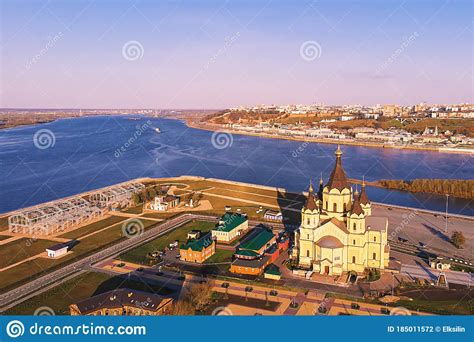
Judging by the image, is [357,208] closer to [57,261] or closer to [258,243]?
[258,243]

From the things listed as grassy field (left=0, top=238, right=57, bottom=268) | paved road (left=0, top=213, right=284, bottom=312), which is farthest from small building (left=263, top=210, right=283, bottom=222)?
grassy field (left=0, top=238, right=57, bottom=268)

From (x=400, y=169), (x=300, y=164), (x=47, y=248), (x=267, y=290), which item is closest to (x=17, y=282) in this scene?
(x=47, y=248)

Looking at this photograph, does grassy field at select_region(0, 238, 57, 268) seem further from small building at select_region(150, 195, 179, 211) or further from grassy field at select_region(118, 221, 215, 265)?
small building at select_region(150, 195, 179, 211)

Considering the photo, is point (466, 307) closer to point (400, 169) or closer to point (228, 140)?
point (400, 169)

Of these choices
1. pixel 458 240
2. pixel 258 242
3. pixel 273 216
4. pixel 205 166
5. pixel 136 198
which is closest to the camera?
pixel 258 242

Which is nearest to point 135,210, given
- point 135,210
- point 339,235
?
point 135,210

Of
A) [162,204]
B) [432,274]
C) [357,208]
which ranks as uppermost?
[357,208]
